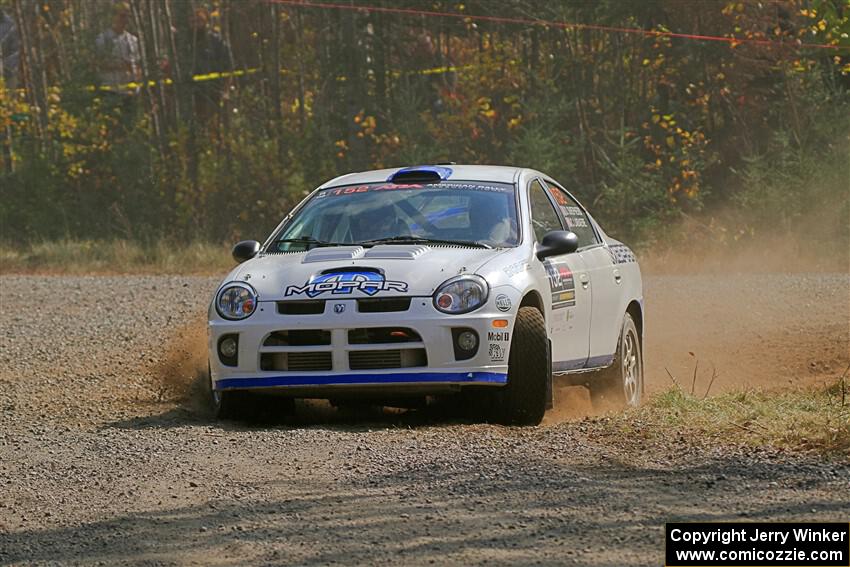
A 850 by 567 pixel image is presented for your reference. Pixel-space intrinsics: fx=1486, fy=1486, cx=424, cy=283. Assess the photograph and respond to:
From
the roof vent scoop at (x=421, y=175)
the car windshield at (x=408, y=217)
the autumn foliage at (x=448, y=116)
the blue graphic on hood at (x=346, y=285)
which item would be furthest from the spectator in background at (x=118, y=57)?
the blue graphic on hood at (x=346, y=285)

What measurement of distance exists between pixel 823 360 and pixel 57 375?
657cm

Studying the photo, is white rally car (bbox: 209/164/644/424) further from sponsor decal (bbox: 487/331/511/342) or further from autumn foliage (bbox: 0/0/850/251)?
autumn foliage (bbox: 0/0/850/251)

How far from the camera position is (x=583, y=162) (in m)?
30.1

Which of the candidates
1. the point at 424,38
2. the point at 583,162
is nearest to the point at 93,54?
the point at 424,38

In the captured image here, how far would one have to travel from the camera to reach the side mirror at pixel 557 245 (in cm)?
880

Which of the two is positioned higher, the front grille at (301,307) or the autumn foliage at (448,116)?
the front grille at (301,307)

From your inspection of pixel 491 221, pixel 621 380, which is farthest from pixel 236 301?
pixel 621 380

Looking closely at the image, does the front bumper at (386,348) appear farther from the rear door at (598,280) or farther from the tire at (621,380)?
the tire at (621,380)

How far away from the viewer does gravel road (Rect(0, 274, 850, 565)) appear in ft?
17.5

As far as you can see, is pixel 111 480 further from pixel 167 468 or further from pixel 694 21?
pixel 694 21

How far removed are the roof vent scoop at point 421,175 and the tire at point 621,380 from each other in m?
1.65

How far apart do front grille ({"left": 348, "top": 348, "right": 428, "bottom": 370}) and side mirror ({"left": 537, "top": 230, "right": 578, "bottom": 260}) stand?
115 cm

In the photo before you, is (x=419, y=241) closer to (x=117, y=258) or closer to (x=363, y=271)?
(x=363, y=271)

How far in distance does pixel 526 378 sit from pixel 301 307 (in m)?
1.31
